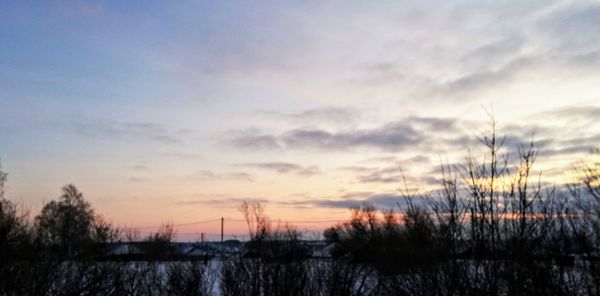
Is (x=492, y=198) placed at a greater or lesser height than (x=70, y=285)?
greater

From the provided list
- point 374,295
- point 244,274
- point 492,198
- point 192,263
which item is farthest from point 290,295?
point 492,198

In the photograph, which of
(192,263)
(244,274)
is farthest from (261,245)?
(192,263)

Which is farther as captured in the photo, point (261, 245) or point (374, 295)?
point (261, 245)

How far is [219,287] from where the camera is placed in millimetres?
17000

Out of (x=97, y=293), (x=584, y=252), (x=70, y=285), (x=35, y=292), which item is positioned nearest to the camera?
(x=584, y=252)

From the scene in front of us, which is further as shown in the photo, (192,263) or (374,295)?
(192,263)

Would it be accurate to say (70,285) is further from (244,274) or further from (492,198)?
(492,198)

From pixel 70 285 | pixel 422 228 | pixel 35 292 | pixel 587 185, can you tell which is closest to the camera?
pixel 587 185

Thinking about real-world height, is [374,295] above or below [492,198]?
below

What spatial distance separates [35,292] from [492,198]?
397 inches

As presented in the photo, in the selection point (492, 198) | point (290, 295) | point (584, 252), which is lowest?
point (290, 295)

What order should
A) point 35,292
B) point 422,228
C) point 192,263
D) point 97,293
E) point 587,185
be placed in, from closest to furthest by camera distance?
point 587,185 → point 422,228 → point 35,292 → point 97,293 → point 192,263

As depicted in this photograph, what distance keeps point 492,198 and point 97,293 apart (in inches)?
430

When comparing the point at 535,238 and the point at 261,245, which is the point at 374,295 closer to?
the point at 261,245
